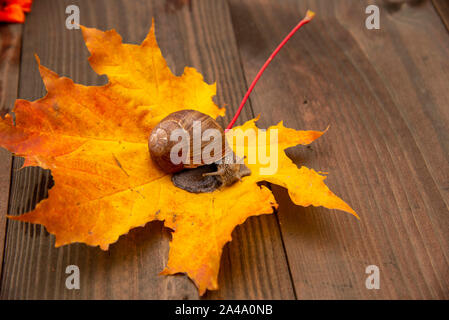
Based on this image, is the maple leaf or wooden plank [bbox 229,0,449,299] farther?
A: wooden plank [bbox 229,0,449,299]

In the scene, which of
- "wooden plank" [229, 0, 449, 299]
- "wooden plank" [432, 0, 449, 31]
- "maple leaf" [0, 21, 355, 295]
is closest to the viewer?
"maple leaf" [0, 21, 355, 295]

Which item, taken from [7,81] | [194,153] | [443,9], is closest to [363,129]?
[194,153]

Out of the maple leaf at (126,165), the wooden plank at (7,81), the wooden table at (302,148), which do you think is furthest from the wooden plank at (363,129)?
the wooden plank at (7,81)

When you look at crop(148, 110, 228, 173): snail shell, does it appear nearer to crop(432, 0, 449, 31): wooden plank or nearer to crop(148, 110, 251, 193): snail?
crop(148, 110, 251, 193): snail

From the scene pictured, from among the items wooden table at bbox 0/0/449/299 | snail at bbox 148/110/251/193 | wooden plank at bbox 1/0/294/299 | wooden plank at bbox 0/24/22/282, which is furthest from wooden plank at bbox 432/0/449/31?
wooden plank at bbox 0/24/22/282

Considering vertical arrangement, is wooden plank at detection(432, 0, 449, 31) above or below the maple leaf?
above
